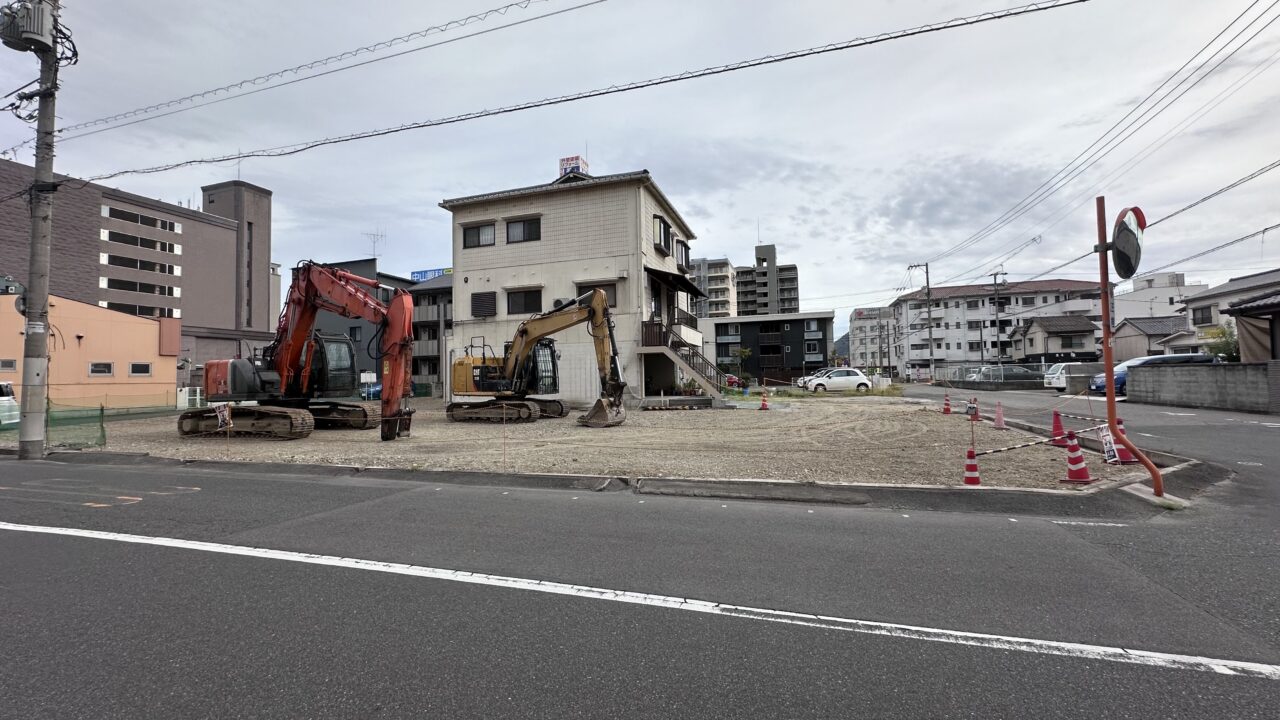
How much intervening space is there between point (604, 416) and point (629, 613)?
13.4m

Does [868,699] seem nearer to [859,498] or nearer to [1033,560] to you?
[1033,560]

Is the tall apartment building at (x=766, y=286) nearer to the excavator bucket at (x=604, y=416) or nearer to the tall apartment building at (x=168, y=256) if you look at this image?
the tall apartment building at (x=168, y=256)

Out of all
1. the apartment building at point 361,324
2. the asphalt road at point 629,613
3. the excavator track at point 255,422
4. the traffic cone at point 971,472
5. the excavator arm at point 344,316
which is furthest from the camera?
the apartment building at point 361,324

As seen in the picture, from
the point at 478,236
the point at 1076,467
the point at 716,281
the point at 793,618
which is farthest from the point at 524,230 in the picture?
the point at 716,281

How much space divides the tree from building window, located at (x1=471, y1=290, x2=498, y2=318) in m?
38.6

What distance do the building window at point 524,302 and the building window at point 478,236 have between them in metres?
2.98

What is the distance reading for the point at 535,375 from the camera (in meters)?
19.7

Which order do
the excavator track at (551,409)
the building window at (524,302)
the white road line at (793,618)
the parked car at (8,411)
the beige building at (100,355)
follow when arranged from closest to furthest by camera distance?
the white road line at (793,618) < the parked car at (8,411) < the excavator track at (551,409) < the beige building at (100,355) < the building window at (524,302)

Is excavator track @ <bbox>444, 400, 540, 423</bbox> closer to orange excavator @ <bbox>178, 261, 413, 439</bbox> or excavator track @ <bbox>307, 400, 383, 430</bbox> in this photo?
excavator track @ <bbox>307, 400, 383, 430</bbox>

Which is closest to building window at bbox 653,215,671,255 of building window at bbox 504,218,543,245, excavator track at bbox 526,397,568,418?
building window at bbox 504,218,543,245

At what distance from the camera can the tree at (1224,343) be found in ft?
104

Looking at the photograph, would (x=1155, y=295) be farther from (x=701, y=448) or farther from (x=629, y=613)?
(x=629, y=613)

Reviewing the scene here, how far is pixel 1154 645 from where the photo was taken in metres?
3.24

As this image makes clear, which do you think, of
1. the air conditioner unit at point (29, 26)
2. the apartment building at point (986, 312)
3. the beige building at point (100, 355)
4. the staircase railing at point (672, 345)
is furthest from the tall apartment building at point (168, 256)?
the apartment building at point (986, 312)
